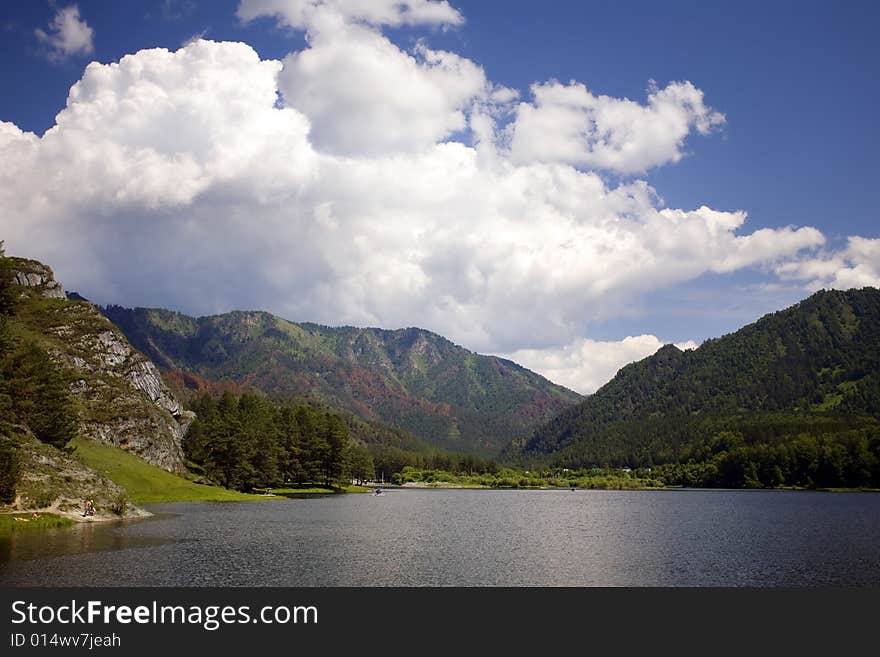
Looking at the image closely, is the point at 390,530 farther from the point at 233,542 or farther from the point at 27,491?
the point at 27,491

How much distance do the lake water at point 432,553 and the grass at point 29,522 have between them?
3466 mm

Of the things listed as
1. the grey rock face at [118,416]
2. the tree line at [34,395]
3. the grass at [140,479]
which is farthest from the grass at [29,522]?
the grey rock face at [118,416]

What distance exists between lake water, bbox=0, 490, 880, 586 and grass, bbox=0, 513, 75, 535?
3.47 m

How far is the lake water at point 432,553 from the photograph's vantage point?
187 feet

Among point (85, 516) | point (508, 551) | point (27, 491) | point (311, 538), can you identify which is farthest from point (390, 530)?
point (27, 491)

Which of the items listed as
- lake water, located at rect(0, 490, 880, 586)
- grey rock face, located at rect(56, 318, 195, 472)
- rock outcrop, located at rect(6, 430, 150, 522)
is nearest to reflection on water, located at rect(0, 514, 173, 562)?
lake water, located at rect(0, 490, 880, 586)

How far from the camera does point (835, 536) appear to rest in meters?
96.4

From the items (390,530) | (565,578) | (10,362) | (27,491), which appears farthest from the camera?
(10,362)

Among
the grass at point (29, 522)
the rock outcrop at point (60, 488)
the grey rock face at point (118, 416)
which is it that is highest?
the grey rock face at point (118, 416)

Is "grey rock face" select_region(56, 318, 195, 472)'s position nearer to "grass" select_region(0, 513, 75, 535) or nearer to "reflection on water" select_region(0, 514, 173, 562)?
"grass" select_region(0, 513, 75, 535)

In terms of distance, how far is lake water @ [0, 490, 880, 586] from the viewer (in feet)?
187

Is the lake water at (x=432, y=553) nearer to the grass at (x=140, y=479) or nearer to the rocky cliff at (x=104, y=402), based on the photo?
the grass at (x=140, y=479)

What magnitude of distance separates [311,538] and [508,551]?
2573cm

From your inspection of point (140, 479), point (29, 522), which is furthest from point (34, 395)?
point (140, 479)
